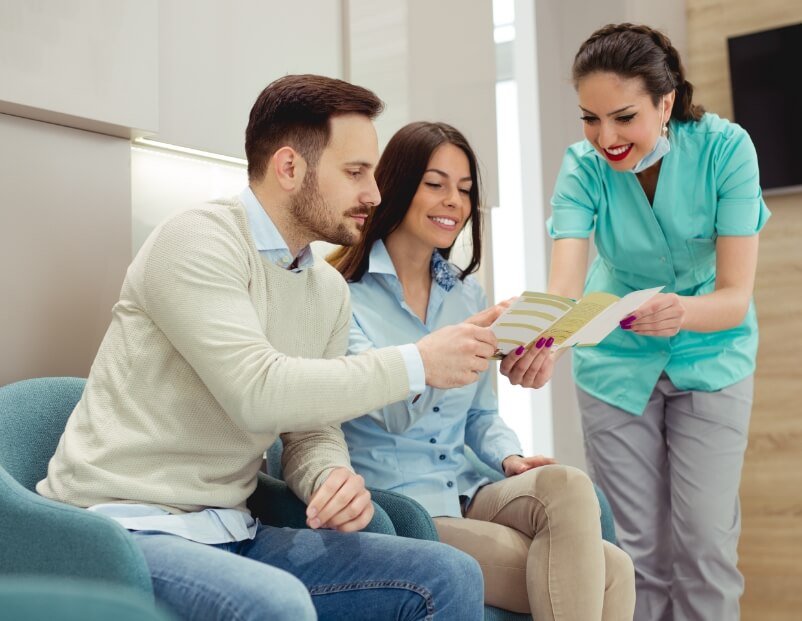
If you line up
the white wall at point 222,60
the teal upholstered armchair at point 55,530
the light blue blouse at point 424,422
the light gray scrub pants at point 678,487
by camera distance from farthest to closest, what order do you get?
the light gray scrub pants at point 678,487, the white wall at point 222,60, the light blue blouse at point 424,422, the teal upholstered armchair at point 55,530

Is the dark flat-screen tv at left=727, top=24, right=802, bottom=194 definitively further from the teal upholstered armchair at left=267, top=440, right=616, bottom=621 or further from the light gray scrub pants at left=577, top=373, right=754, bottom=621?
the teal upholstered armchair at left=267, top=440, right=616, bottom=621

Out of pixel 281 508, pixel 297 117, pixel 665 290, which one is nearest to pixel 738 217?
pixel 665 290

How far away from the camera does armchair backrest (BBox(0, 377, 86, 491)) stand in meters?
1.49

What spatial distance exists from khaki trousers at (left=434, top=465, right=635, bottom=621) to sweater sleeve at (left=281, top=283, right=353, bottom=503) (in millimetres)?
338

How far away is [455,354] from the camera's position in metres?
1.52

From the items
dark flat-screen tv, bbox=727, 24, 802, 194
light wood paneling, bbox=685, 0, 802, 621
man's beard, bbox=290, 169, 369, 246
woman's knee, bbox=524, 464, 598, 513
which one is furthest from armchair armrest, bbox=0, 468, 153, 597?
dark flat-screen tv, bbox=727, 24, 802, 194

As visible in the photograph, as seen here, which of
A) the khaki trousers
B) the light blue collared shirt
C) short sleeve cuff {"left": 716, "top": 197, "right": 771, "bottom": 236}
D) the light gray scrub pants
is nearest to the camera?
the light blue collared shirt

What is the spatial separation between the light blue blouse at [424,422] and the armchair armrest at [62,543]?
751 millimetres

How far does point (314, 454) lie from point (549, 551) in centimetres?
49

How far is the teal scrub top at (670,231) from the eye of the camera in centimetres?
233

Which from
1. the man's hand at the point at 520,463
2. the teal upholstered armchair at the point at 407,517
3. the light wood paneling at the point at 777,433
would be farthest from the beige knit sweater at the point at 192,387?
the light wood paneling at the point at 777,433

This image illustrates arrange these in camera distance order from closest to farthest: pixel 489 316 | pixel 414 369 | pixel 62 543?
pixel 62 543
pixel 414 369
pixel 489 316

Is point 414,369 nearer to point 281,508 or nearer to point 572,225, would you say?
point 281,508

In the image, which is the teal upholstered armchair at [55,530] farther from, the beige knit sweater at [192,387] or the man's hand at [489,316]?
the man's hand at [489,316]
